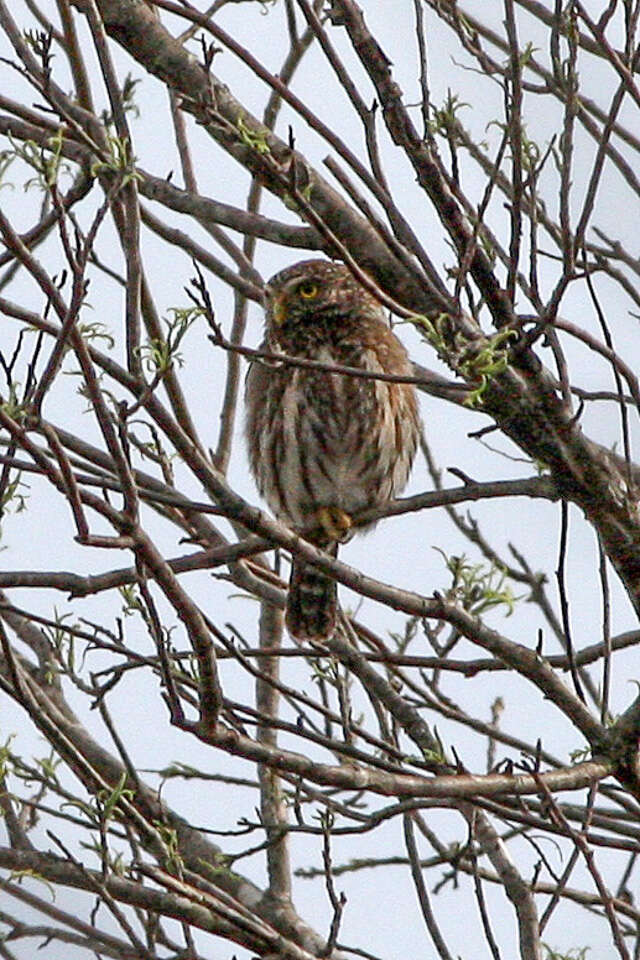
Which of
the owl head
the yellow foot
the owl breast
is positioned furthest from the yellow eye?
the yellow foot

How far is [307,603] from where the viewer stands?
4.69 meters

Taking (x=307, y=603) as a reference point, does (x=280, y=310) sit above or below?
above

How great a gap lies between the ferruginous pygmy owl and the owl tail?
67 millimetres

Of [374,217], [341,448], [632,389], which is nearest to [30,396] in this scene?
[374,217]

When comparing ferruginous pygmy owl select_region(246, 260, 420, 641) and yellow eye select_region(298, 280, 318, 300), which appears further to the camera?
yellow eye select_region(298, 280, 318, 300)

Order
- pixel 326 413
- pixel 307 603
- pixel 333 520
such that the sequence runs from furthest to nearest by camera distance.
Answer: pixel 333 520 → pixel 326 413 → pixel 307 603

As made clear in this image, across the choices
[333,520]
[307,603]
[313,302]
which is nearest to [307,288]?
[313,302]

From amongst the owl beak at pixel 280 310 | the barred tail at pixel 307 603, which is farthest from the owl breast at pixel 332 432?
the barred tail at pixel 307 603

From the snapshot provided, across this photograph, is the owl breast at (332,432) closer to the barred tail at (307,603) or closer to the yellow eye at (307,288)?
the yellow eye at (307,288)

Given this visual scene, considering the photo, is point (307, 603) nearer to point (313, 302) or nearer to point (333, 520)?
point (333, 520)

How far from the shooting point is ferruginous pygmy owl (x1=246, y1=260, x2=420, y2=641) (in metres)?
4.89

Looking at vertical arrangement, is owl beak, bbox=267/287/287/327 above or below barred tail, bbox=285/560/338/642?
above

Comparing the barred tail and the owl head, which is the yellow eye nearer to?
the owl head

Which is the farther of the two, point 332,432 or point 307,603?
point 332,432
